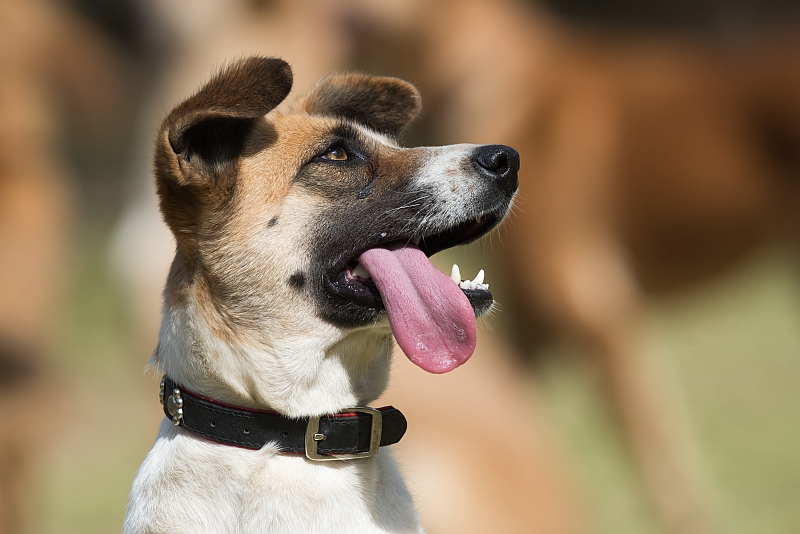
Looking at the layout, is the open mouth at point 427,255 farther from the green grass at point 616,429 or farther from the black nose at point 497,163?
the green grass at point 616,429

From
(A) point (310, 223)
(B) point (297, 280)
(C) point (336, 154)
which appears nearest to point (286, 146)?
(C) point (336, 154)

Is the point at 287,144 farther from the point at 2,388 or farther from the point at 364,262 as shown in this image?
the point at 2,388

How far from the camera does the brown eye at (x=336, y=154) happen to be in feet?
8.97

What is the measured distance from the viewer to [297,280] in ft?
8.47

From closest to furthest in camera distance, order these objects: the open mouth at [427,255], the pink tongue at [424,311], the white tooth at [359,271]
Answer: the pink tongue at [424,311] < the open mouth at [427,255] < the white tooth at [359,271]

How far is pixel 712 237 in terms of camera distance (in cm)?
599

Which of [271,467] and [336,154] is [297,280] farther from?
[271,467]

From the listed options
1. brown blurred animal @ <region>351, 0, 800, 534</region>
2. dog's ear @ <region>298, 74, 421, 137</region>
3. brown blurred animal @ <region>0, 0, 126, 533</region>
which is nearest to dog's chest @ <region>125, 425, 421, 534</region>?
dog's ear @ <region>298, 74, 421, 137</region>

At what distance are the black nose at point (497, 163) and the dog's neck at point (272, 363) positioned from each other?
0.56m

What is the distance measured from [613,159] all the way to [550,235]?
0.82 metres

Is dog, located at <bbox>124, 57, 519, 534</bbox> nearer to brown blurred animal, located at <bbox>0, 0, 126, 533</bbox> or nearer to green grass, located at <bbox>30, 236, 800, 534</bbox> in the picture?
green grass, located at <bbox>30, 236, 800, 534</bbox>

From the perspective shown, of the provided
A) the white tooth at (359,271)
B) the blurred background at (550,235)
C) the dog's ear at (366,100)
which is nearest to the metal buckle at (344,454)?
the white tooth at (359,271)

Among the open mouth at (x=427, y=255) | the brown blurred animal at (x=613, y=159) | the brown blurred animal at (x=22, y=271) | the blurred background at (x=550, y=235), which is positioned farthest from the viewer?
the brown blurred animal at (x=613, y=159)

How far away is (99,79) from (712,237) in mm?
8021
